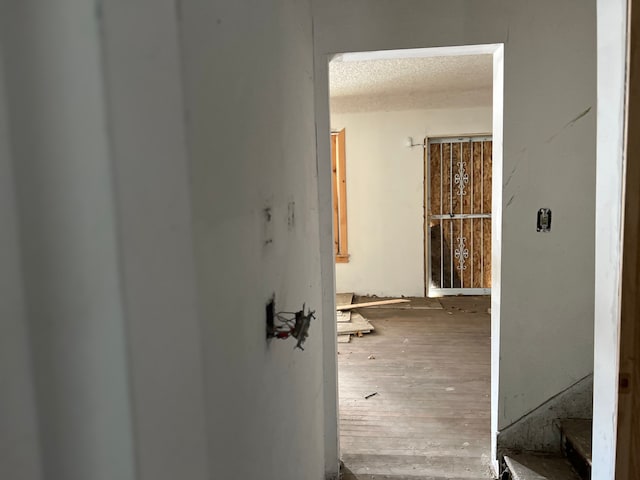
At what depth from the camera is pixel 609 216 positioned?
0.98m

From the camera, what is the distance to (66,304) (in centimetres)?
52

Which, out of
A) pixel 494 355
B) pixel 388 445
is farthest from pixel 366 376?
pixel 494 355

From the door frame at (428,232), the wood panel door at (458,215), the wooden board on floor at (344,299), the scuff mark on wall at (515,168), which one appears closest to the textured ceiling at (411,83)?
the door frame at (428,232)

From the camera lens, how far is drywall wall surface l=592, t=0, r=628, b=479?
93 cm

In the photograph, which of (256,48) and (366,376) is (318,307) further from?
(366,376)

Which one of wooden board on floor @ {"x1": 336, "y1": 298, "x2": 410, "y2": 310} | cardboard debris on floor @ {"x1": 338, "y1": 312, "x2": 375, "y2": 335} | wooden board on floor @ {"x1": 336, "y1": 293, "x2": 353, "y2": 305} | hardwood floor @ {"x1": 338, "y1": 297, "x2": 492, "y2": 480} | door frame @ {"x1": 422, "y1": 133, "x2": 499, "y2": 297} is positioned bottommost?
hardwood floor @ {"x1": 338, "y1": 297, "x2": 492, "y2": 480}

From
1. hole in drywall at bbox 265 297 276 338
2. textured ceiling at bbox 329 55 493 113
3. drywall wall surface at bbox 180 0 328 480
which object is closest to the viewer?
drywall wall surface at bbox 180 0 328 480

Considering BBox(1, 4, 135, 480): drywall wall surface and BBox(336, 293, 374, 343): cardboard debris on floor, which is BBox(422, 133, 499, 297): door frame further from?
BBox(1, 4, 135, 480): drywall wall surface

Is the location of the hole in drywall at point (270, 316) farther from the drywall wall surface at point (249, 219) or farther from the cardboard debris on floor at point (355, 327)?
the cardboard debris on floor at point (355, 327)

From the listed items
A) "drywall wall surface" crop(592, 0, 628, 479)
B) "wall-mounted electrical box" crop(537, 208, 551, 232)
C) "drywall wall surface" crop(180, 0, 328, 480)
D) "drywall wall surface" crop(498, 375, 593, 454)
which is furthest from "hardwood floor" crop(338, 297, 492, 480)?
"drywall wall surface" crop(592, 0, 628, 479)

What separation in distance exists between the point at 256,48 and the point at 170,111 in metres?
0.55

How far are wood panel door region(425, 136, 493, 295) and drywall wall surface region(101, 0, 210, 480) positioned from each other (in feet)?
16.4

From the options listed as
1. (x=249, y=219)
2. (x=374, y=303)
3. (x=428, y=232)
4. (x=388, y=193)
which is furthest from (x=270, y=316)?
(x=428, y=232)

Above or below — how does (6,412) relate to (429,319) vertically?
above
